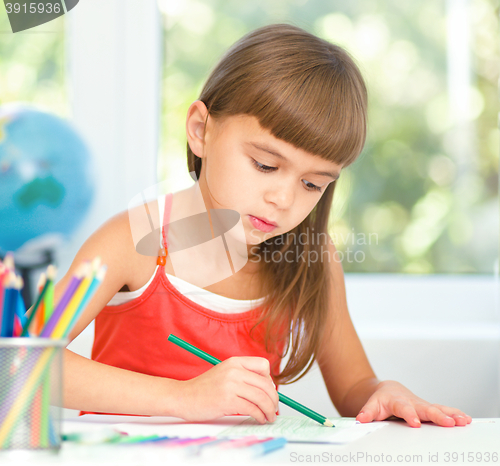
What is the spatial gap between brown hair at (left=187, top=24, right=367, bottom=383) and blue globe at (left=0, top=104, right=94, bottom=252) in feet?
1.57

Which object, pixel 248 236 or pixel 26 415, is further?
pixel 248 236

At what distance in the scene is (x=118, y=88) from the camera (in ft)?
4.44

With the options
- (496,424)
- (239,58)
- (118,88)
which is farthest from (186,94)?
(496,424)

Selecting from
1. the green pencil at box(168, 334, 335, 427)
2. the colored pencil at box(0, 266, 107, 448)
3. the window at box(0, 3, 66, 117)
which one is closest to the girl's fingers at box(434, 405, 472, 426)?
the green pencil at box(168, 334, 335, 427)

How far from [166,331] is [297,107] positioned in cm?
35

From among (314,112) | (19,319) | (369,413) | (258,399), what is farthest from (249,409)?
(314,112)

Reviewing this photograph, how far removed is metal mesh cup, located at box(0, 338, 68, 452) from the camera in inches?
12.2

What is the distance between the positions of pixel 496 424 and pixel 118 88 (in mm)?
1169

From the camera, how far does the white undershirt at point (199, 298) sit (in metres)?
0.72

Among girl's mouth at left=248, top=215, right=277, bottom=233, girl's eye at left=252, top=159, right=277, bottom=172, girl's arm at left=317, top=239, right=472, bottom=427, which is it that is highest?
girl's eye at left=252, top=159, right=277, bottom=172

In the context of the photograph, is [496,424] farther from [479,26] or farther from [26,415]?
[479,26]

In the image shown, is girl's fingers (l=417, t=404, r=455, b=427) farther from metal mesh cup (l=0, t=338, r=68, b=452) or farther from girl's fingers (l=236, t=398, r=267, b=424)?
metal mesh cup (l=0, t=338, r=68, b=452)

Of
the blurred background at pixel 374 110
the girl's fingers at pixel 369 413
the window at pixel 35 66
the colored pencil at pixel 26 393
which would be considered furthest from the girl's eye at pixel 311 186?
the window at pixel 35 66

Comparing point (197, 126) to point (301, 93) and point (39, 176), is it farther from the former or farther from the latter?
point (39, 176)
